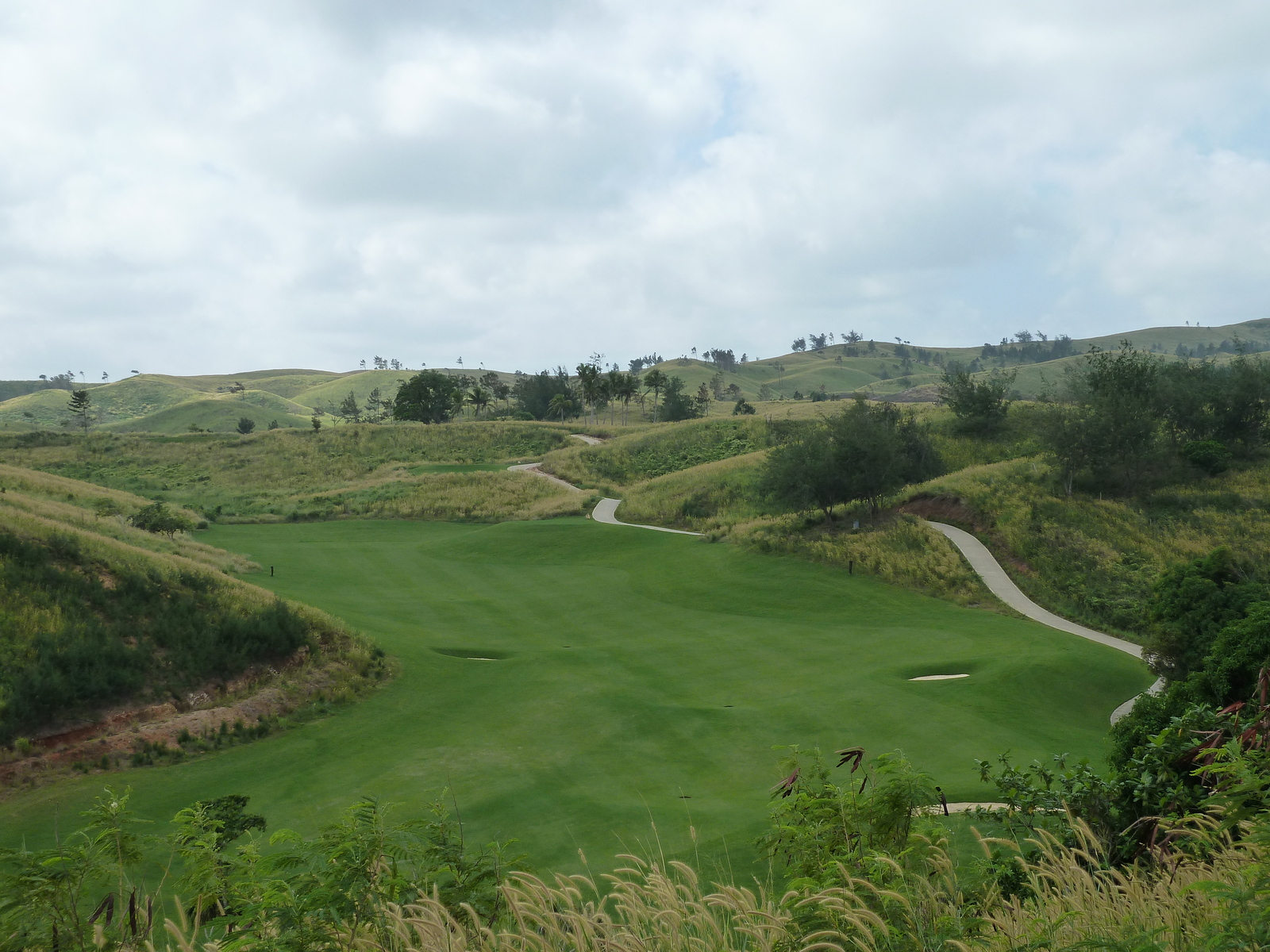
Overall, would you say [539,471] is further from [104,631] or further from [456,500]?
[104,631]

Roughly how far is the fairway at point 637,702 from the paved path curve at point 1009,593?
4.92 ft

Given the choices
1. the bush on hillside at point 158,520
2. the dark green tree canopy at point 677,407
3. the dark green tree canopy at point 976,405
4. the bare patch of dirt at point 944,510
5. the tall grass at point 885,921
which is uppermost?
the dark green tree canopy at point 677,407

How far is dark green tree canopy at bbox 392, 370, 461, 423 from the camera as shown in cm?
11925

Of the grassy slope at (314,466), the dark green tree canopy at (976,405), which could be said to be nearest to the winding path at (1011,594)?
the grassy slope at (314,466)

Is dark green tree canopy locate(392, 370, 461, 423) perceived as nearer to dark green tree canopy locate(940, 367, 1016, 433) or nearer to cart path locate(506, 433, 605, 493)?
cart path locate(506, 433, 605, 493)

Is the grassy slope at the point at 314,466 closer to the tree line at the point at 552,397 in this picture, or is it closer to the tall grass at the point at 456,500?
the tall grass at the point at 456,500

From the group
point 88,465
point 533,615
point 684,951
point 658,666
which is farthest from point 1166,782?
point 88,465

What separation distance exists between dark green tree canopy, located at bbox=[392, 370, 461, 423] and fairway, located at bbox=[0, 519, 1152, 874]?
83.2 m

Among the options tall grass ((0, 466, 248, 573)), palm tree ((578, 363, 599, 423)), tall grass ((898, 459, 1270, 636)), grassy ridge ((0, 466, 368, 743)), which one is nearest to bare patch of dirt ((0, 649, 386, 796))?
grassy ridge ((0, 466, 368, 743))

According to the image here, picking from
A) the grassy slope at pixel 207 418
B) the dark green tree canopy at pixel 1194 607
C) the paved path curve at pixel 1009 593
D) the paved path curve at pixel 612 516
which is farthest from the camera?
the grassy slope at pixel 207 418

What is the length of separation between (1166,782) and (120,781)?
57.9 ft

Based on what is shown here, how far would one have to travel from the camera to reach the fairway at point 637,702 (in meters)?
14.2

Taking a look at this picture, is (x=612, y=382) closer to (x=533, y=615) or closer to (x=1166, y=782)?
(x=533, y=615)

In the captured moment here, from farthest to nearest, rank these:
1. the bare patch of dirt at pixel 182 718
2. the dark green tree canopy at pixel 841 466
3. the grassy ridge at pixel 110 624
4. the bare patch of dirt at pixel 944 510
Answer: the dark green tree canopy at pixel 841 466 → the bare patch of dirt at pixel 944 510 → the grassy ridge at pixel 110 624 → the bare patch of dirt at pixel 182 718
